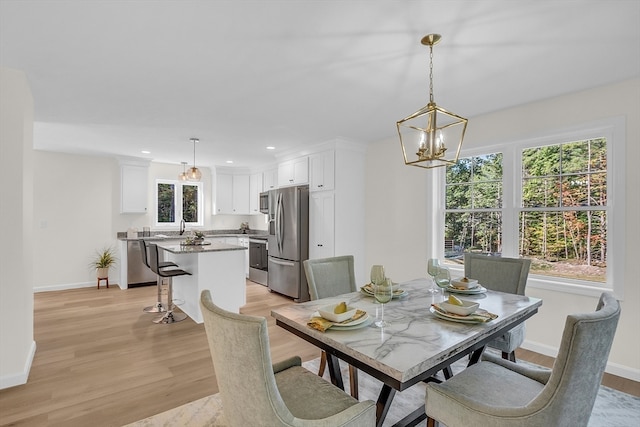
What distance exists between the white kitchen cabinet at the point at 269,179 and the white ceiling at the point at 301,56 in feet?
8.78

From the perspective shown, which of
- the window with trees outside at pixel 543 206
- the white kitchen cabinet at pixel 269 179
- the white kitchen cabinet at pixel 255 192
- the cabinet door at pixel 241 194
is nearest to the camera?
the window with trees outside at pixel 543 206

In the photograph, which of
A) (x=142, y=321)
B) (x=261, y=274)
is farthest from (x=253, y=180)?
(x=142, y=321)

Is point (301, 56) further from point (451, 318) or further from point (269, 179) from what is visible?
point (269, 179)

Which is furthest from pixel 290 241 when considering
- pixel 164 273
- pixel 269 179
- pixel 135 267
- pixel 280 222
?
pixel 135 267

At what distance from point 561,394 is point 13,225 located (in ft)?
11.6

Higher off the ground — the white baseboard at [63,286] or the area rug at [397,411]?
the white baseboard at [63,286]

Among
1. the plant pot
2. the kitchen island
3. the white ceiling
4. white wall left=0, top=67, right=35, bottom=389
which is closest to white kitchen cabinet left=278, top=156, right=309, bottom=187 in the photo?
the white ceiling

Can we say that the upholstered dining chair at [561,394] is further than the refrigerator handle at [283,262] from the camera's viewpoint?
No

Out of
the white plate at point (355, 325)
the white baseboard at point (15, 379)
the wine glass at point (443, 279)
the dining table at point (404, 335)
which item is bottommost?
the white baseboard at point (15, 379)

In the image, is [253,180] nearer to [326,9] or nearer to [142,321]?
[142,321]

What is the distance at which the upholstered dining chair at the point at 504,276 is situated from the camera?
7.52ft

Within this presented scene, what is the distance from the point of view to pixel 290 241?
507cm

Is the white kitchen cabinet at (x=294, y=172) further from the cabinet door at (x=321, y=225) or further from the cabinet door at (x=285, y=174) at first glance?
the cabinet door at (x=321, y=225)

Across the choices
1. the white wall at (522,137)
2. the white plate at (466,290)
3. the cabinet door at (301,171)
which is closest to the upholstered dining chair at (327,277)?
the white plate at (466,290)
